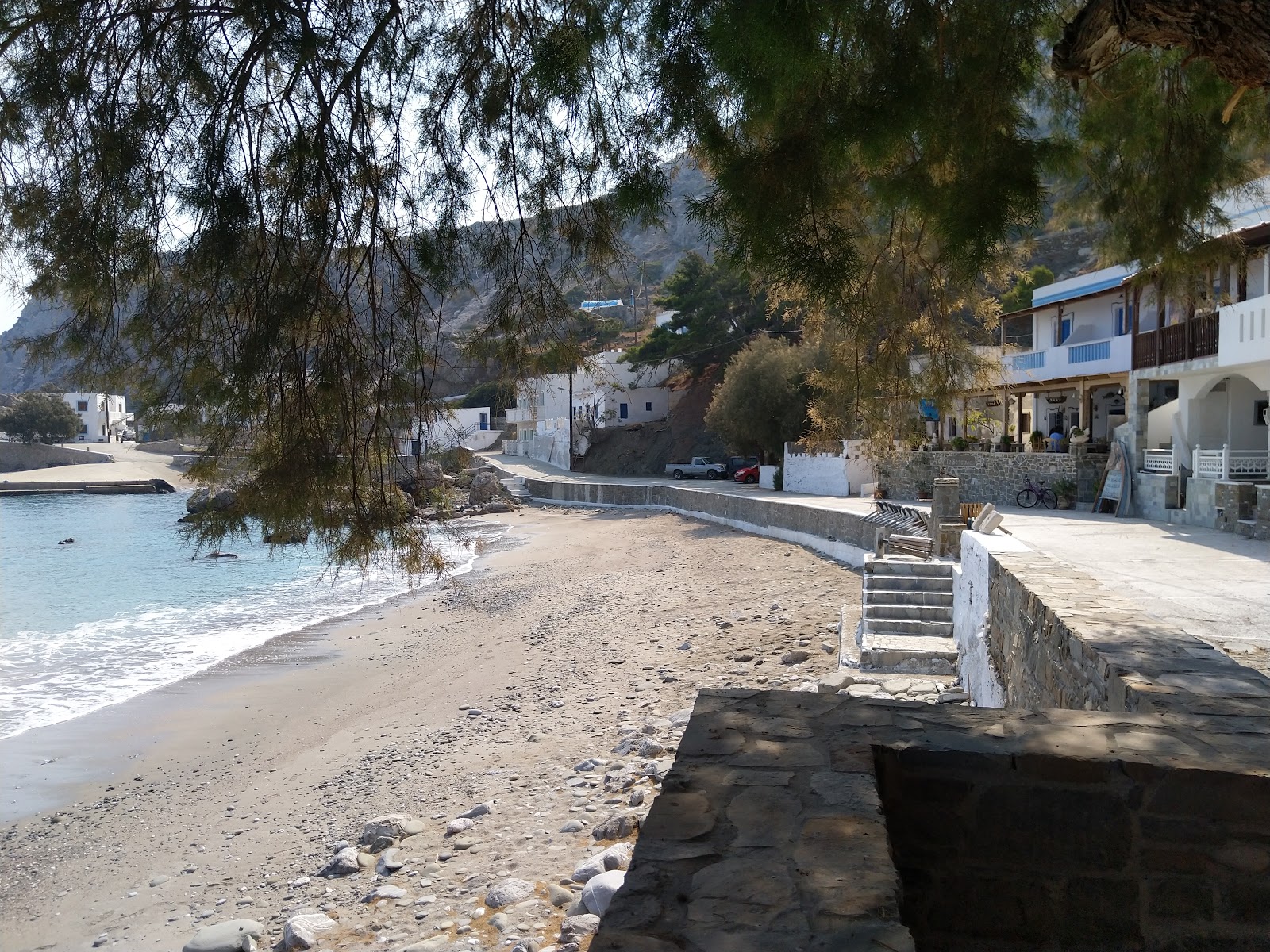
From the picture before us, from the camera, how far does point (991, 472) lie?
72.4ft

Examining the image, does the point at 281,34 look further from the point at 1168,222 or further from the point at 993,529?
the point at 993,529

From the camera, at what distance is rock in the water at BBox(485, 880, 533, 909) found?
5.59 metres

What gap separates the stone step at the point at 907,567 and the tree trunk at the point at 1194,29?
9.12 meters

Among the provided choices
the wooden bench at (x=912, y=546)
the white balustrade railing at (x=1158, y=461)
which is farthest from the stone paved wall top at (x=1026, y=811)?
the white balustrade railing at (x=1158, y=461)

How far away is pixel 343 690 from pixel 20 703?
433 centimetres

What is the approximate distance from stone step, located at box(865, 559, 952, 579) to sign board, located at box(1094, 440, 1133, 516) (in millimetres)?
7466

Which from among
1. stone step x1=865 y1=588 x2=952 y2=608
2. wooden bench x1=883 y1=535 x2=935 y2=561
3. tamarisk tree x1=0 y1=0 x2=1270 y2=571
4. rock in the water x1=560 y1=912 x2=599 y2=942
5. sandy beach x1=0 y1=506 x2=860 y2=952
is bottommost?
sandy beach x1=0 y1=506 x2=860 y2=952

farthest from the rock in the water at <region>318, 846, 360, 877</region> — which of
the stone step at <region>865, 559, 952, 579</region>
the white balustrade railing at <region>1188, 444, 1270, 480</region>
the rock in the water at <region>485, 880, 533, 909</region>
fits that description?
the white balustrade railing at <region>1188, 444, 1270, 480</region>

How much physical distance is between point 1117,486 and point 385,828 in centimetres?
1641

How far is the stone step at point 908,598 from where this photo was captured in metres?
11.7

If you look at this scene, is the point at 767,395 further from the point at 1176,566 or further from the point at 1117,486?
the point at 1176,566

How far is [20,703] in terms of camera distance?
12.4 meters

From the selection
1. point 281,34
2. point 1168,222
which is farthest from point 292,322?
point 1168,222

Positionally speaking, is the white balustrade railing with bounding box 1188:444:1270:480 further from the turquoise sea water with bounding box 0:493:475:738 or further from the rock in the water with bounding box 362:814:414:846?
the rock in the water with bounding box 362:814:414:846
